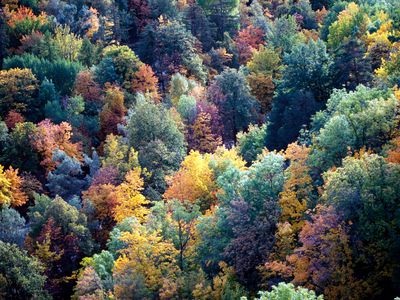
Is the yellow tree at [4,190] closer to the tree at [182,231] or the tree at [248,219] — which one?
the tree at [182,231]

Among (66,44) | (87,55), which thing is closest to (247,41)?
(87,55)

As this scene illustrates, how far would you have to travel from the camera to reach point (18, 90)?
88312mm

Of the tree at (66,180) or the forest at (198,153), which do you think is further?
the tree at (66,180)

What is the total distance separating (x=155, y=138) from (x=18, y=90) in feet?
93.2

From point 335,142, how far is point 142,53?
56941mm

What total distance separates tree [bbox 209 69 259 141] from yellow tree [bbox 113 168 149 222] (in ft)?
72.6

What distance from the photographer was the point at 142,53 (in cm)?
10062

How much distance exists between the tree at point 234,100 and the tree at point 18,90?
25.9 meters

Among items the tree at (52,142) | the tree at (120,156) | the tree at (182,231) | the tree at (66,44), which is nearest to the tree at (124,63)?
the tree at (52,142)

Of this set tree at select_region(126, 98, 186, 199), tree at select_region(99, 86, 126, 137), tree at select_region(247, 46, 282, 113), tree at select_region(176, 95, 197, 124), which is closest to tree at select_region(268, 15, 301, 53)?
tree at select_region(247, 46, 282, 113)

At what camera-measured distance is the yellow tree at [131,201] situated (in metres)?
60.8

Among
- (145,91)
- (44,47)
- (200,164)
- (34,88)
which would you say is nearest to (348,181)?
(200,164)

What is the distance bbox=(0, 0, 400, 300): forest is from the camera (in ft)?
136

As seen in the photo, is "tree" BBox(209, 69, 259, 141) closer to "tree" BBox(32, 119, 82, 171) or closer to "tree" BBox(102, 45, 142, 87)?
"tree" BBox(102, 45, 142, 87)
